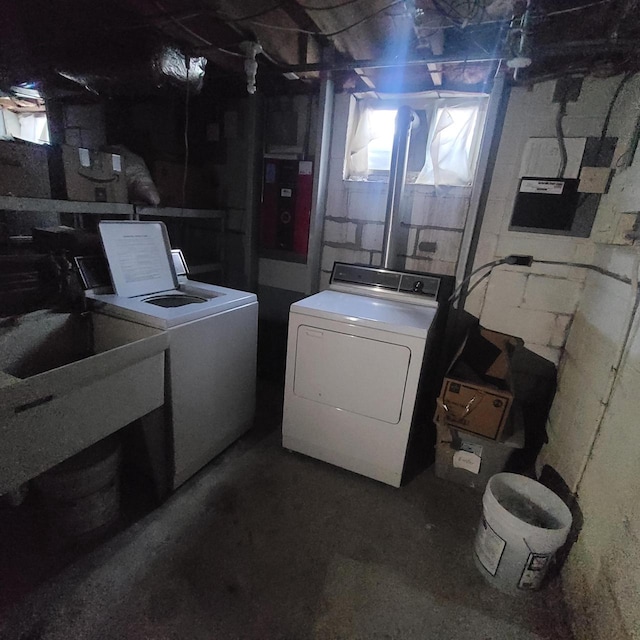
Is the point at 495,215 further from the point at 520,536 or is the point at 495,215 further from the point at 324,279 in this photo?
the point at 520,536

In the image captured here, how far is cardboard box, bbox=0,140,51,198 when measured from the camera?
1.45 m

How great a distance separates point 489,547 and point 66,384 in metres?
1.68

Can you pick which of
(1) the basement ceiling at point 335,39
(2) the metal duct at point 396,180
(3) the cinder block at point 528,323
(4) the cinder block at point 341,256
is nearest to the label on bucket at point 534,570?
(3) the cinder block at point 528,323

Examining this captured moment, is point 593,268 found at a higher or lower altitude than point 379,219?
lower

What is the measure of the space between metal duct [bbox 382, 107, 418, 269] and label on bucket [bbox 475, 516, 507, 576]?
1.56 meters

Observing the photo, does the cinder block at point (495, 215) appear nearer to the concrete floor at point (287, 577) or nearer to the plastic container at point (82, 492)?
the concrete floor at point (287, 577)

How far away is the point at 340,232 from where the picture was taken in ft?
8.39

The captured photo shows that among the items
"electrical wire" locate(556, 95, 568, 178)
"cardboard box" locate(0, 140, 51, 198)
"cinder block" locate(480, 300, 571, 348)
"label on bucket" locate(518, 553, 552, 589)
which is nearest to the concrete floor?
"label on bucket" locate(518, 553, 552, 589)

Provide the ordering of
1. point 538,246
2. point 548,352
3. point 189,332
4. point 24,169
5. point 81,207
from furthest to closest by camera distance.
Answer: point 548,352, point 538,246, point 81,207, point 189,332, point 24,169

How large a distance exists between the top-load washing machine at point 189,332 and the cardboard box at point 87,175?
0.16 meters

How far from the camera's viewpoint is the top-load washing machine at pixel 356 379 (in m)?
1.71

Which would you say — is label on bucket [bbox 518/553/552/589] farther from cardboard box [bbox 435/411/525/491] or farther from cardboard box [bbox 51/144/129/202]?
cardboard box [bbox 51/144/129/202]

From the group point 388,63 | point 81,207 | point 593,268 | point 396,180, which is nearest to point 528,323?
point 593,268

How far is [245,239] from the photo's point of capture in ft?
9.07
